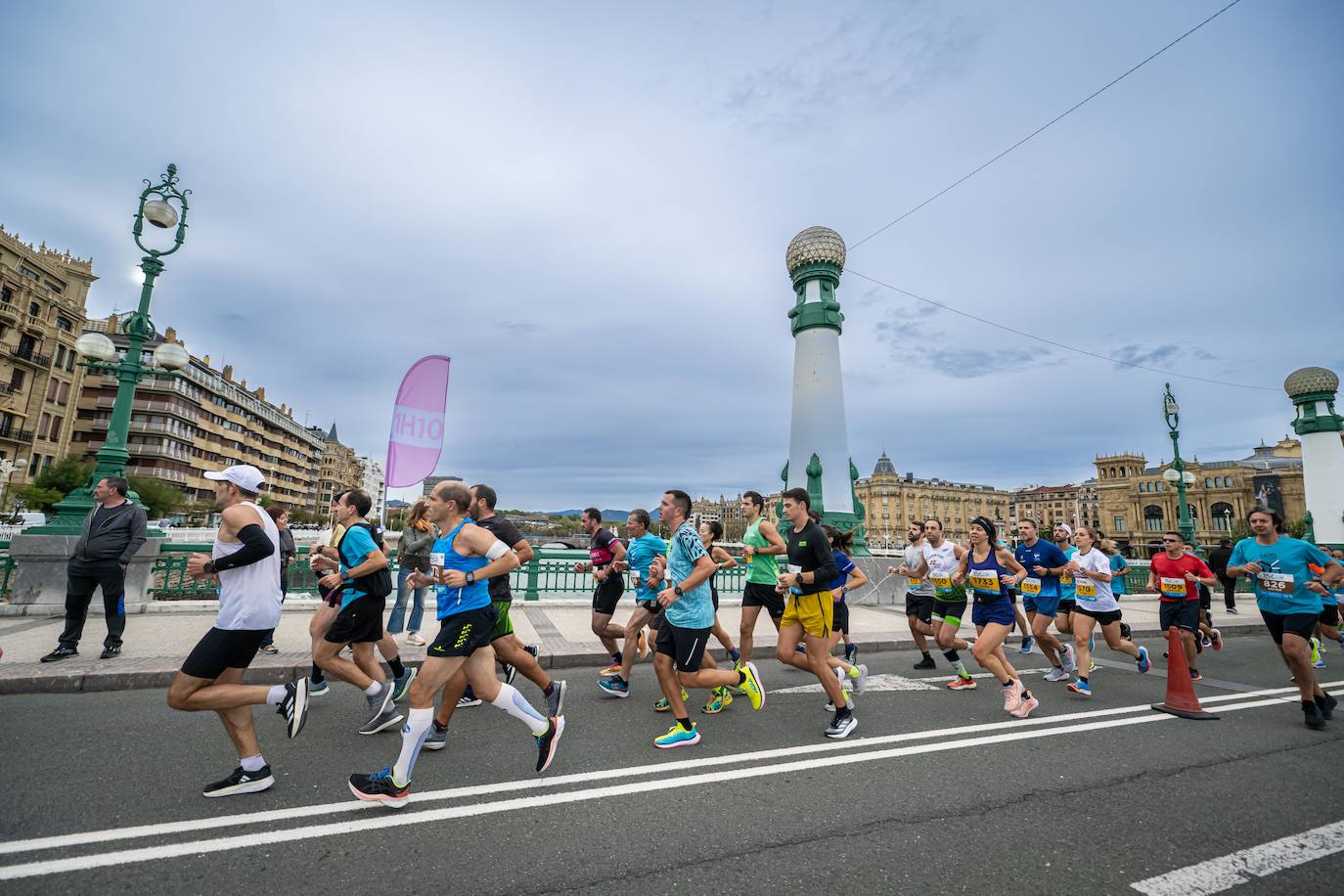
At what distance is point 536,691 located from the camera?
6.30m

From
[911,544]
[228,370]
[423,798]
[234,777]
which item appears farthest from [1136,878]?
[228,370]

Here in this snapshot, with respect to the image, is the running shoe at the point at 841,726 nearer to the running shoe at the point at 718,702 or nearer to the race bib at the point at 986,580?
the running shoe at the point at 718,702

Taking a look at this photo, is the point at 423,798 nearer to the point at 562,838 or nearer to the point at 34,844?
the point at 562,838

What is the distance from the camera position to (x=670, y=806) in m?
3.44

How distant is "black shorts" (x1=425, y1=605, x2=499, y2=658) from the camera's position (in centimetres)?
368

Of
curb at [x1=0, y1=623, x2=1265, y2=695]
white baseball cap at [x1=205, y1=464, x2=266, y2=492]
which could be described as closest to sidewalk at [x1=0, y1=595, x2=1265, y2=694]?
curb at [x1=0, y1=623, x2=1265, y2=695]

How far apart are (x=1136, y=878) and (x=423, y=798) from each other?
3695 millimetres

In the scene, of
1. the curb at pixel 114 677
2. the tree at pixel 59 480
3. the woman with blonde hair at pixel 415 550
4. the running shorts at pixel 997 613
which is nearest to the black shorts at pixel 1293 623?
the running shorts at pixel 997 613

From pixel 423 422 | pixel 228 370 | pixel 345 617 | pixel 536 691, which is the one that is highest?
pixel 228 370

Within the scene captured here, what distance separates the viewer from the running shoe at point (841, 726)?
4820mm

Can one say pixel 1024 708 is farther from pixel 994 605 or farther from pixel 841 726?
pixel 841 726

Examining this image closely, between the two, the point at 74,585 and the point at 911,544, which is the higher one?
the point at 911,544

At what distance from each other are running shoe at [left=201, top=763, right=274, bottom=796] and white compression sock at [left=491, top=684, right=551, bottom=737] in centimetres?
134

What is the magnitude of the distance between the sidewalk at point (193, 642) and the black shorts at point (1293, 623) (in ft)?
14.4
